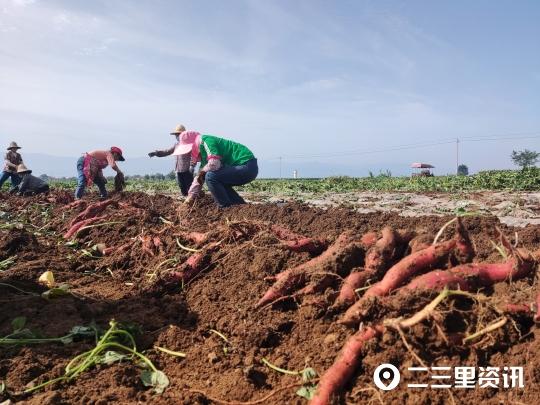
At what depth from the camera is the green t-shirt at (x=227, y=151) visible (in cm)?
741

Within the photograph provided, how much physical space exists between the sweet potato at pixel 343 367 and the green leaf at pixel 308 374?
0.08 m

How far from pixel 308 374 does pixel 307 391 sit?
10 cm

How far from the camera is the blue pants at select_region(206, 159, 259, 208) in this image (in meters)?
7.41

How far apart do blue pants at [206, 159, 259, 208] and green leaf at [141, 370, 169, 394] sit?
196 inches

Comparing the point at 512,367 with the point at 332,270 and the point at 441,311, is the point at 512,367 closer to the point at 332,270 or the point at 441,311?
the point at 441,311

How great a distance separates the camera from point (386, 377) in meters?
2.28

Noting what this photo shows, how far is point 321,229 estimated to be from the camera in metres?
6.12

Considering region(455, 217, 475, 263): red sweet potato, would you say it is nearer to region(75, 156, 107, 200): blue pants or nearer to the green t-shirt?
the green t-shirt

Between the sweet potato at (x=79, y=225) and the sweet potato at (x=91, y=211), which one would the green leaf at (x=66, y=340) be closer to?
the sweet potato at (x=79, y=225)

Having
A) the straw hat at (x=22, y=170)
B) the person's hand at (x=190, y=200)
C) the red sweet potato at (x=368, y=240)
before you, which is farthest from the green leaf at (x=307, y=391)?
the straw hat at (x=22, y=170)

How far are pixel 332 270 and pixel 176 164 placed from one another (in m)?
7.00

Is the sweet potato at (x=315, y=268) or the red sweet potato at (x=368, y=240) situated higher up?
the red sweet potato at (x=368, y=240)

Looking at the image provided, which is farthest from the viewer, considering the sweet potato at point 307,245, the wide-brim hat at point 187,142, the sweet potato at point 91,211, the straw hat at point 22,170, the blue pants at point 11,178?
the blue pants at point 11,178

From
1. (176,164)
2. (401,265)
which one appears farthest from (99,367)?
(176,164)
